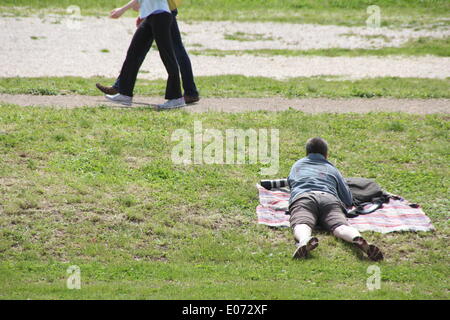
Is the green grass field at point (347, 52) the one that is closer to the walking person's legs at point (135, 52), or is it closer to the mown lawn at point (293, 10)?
the mown lawn at point (293, 10)

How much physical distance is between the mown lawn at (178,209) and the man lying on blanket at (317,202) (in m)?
0.13

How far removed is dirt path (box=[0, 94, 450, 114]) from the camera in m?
11.2

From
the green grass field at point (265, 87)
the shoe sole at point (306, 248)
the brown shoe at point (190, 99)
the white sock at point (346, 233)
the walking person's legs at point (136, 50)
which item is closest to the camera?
the shoe sole at point (306, 248)

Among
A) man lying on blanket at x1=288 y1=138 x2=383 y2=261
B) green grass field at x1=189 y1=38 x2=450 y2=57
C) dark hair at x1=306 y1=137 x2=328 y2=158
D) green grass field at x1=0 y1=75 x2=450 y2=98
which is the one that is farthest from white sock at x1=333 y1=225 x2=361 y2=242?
green grass field at x1=189 y1=38 x2=450 y2=57

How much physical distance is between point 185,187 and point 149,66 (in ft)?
24.8

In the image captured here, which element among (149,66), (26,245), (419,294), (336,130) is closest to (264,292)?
(419,294)

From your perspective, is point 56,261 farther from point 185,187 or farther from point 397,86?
point 397,86

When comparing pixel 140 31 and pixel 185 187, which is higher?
pixel 140 31

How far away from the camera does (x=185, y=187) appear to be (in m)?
8.42

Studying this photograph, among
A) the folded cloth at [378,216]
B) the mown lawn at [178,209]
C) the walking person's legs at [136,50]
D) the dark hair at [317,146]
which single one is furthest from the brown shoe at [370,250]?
the walking person's legs at [136,50]

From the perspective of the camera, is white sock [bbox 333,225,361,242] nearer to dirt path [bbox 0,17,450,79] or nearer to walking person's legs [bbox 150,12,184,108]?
walking person's legs [bbox 150,12,184,108]

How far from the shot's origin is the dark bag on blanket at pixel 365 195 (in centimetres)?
784

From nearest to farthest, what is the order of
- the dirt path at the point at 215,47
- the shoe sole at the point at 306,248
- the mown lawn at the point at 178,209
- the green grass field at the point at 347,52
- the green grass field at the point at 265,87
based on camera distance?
the mown lawn at the point at 178,209 < the shoe sole at the point at 306,248 < the green grass field at the point at 265,87 < the dirt path at the point at 215,47 < the green grass field at the point at 347,52

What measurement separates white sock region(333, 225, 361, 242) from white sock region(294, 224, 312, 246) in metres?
0.27
